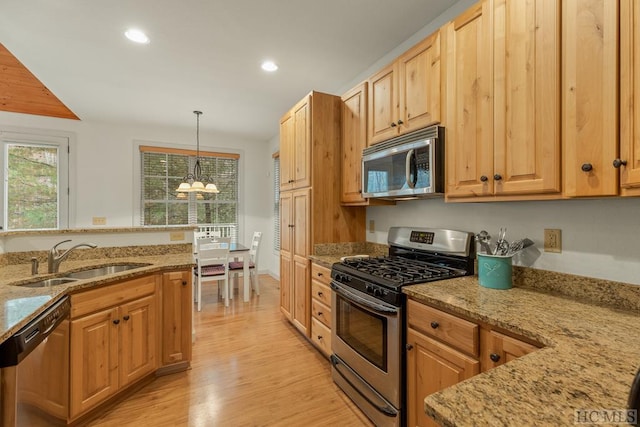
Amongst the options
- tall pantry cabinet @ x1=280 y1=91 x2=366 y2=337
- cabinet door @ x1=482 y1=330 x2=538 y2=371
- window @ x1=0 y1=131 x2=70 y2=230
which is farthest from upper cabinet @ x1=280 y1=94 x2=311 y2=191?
window @ x1=0 y1=131 x2=70 y2=230

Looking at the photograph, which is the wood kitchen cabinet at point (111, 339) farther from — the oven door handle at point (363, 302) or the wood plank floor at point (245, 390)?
the oven door handle at point (363, 302)

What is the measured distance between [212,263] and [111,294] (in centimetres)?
206

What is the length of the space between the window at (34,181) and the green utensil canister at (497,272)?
5567mm

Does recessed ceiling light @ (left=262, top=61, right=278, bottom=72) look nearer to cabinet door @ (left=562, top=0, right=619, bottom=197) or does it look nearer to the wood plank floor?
cabinet door @ (left=562, top=0, right=619, bottom=197)

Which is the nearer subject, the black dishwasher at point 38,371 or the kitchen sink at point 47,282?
the black dishwasher at point 38,371

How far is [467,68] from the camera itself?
166cm

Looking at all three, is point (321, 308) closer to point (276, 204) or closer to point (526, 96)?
point (526, 96)

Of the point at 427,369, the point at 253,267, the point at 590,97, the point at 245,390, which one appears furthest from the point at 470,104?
the point at 253,267

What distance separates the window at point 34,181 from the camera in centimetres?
423

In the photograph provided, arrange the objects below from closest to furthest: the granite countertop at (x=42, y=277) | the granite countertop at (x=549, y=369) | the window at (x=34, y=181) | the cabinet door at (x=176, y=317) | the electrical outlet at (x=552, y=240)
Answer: the granite countertop at (x=549, y=369)
the granite countertop at (x=42, y=277)
the electrical outlet at (x=552, y=240)
the cabinet door at (x=176, y=317)
the window at (x=34, y=181)

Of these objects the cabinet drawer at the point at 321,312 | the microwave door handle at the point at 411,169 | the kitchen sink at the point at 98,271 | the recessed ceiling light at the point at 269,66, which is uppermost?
the recessed ceiling light at the point at 269,66

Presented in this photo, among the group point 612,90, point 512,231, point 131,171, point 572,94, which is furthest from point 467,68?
point 131,171

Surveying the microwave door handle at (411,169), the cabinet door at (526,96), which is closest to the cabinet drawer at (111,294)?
the microwave door handle at (411,169)

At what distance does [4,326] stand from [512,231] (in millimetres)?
2463
